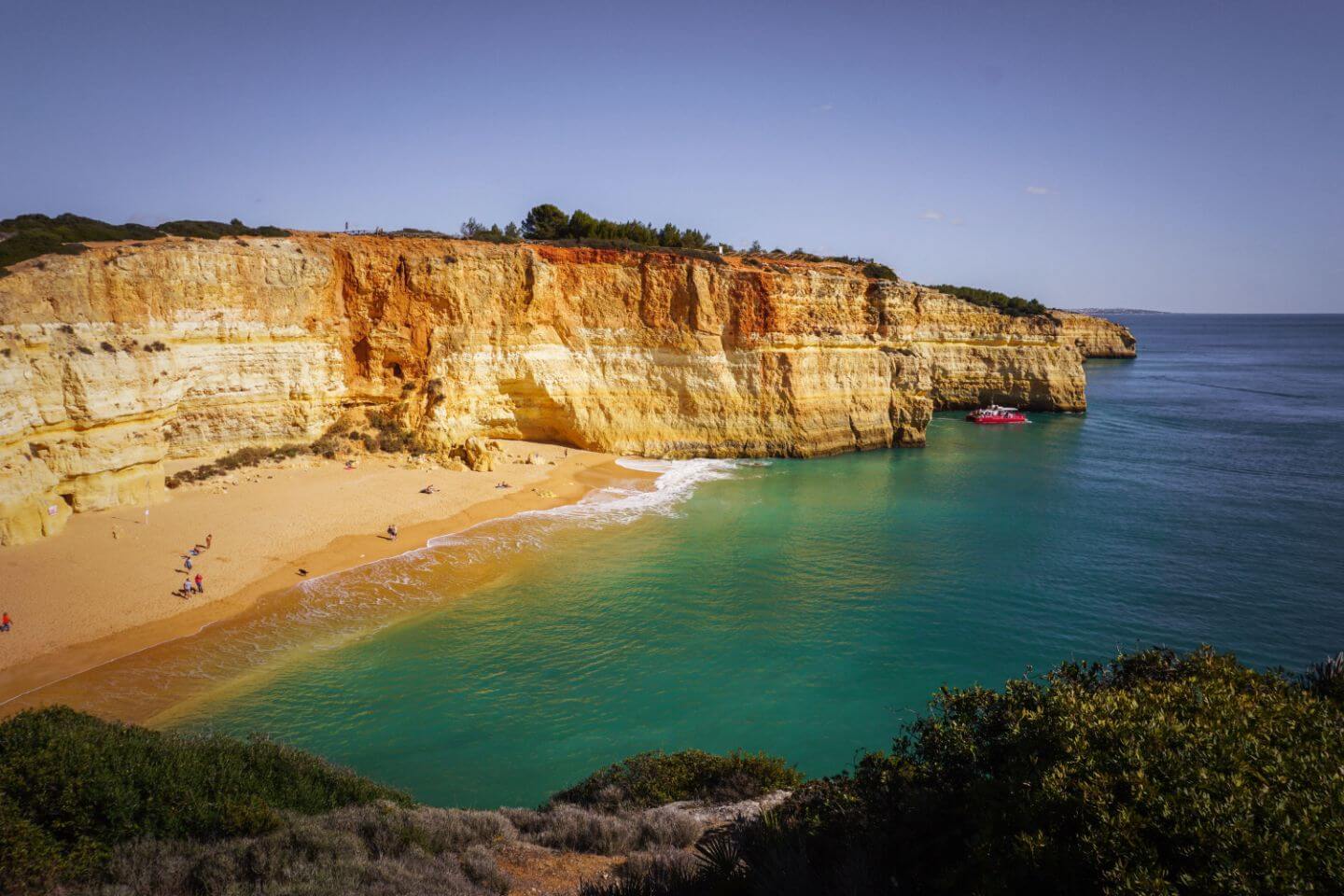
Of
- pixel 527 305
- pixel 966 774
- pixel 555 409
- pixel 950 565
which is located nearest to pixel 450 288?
pixel 527 305

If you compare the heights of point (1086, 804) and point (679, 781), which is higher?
point (1086, 804)

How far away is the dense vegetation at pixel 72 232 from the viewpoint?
2002cm

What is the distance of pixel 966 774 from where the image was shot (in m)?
6.70

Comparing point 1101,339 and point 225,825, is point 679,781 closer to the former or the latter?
point 225,825

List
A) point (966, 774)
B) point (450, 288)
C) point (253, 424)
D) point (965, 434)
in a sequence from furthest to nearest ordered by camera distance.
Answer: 1. point (965, 434)
2. point (450, 288)
3. point (253, 424)
4. point (966, 774)

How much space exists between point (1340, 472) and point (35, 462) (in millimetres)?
48112

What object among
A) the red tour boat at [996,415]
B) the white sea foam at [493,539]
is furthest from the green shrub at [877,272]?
the white sea foam at [493,539]

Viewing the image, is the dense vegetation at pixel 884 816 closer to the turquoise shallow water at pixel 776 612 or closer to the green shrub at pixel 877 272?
the turquoise shallow water at pixel 776 612

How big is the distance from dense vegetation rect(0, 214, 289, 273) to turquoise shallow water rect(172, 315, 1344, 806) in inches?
546

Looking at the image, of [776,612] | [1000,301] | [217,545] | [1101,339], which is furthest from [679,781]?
[1101,339]

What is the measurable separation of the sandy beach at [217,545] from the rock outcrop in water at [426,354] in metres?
1.50

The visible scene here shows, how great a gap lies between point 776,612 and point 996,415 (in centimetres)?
3536

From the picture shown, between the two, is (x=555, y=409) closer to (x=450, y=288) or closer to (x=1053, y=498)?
(x=450, y=288)

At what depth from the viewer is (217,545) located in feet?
63.0
